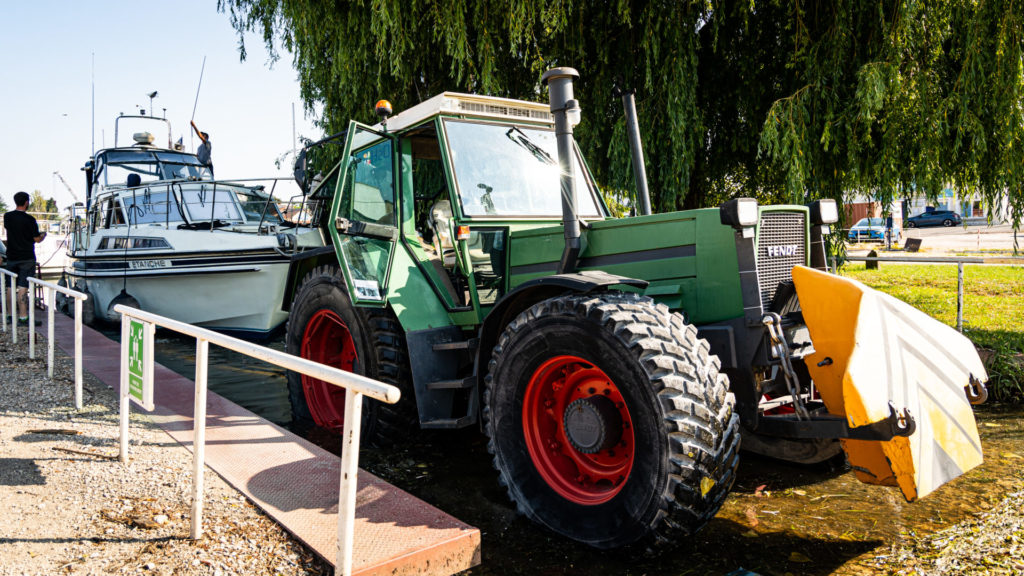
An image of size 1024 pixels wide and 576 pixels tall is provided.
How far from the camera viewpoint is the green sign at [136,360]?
3756mm

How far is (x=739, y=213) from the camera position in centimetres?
330

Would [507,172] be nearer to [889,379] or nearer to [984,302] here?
[889,379]

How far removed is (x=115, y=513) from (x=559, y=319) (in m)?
2.34

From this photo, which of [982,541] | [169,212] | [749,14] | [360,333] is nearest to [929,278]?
[749,14]

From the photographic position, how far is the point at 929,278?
14062mm

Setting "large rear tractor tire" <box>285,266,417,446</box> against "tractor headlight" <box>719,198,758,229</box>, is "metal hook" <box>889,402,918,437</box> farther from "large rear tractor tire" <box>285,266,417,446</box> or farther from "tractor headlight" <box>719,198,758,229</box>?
"large rear tractor tire" <box>285,266,417,446</box>

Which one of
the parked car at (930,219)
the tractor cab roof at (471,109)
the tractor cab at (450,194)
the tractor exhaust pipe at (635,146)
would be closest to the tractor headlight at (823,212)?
the tractor exhaust pipe at (635,146)

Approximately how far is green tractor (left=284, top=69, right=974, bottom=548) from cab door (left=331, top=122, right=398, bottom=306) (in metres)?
0.02

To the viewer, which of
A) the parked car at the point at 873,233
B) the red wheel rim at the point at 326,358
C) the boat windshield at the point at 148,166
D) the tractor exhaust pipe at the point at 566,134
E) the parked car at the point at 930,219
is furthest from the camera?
the parked car at the point at 930,219

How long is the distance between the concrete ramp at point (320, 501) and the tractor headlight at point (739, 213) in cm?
195

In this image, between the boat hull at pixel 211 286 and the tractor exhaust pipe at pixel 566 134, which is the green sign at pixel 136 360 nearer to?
the tractor exhaust pipe at pixel 566 134

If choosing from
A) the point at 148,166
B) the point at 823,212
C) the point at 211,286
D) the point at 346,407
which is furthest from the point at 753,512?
the point at 148,166

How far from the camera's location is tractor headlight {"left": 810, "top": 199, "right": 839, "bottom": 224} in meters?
3.95

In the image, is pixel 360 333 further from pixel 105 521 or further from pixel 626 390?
pixel 626 390
